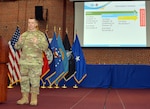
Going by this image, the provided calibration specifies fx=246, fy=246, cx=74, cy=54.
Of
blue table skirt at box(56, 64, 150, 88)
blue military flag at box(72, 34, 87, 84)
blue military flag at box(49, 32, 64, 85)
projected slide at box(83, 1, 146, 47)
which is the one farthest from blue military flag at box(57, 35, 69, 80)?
projected slide at box(83, 1, 146, 47)

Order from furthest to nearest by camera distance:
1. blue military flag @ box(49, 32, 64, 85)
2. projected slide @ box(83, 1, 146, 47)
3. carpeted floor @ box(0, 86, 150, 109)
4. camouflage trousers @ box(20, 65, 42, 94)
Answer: projected slide @ box(83, 1, 146, 47) < blue military flag @ box(49, 32, 64, 85) < camouflage trousers @ box(20, 65, 42, 94) < carpeted floor @ box(0, 86, 150, 109)

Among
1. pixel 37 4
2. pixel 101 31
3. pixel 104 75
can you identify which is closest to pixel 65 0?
pixel 37 4

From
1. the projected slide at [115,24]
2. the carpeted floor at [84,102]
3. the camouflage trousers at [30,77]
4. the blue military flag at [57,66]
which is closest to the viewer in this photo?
the carpeted floor at [84,102]

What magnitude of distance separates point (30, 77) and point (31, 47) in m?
0.44

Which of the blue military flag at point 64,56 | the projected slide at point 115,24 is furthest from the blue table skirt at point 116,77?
the projected slide at point 115,24

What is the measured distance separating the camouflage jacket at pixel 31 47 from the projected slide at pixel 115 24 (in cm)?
464

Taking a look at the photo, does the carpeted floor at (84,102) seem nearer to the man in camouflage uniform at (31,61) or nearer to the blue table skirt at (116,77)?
the man in camouflage uniform at (31,61)

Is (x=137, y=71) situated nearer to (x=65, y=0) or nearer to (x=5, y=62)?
(x=65, y=0)

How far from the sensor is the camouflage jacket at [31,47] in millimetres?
3625

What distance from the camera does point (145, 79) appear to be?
22.9 ft

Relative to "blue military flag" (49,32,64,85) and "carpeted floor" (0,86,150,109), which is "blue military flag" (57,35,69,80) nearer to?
"blue military flag" (49,32,64,85)

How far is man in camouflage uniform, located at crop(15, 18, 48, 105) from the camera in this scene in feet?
11.8

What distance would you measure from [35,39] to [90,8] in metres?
4.97

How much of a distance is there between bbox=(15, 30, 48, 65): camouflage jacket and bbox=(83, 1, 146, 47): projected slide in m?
4.64
